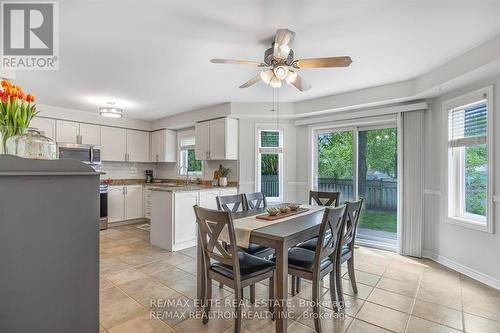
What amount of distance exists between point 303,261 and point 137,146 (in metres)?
5.20

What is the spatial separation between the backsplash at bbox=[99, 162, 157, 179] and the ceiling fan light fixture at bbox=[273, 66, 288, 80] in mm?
4849

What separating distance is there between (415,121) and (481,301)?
229 centimetres

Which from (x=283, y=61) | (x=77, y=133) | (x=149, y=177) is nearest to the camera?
(x=283, y=61)

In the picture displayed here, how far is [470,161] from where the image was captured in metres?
3.14

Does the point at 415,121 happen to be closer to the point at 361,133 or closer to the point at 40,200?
the point at 361,133

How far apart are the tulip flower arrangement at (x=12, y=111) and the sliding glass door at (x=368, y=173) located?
4.18 m

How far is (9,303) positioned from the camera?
34.4 inches

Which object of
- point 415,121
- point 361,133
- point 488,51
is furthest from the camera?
point 361,133

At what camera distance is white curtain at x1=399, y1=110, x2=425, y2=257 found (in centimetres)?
356

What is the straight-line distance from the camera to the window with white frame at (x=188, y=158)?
5.77m

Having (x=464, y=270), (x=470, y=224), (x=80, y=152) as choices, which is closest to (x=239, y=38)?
(x=470, y=224)

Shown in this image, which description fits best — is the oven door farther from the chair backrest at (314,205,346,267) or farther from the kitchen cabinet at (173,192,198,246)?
the chair backrest at (314,205,346,267)

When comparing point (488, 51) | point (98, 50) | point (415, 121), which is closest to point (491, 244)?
point (415, 121)

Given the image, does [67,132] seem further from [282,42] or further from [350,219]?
[350,219]
